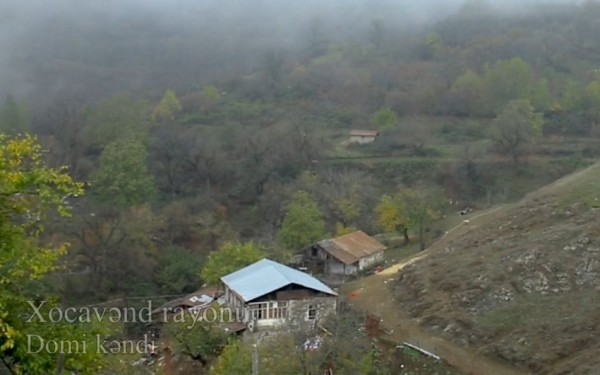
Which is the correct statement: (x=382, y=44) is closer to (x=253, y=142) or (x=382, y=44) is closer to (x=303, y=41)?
(x=303, y=41)

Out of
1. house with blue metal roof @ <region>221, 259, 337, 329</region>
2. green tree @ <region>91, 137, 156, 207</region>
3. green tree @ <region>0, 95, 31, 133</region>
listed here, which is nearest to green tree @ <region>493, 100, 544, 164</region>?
green tree @ <region>91, 137, 156, 207</region>

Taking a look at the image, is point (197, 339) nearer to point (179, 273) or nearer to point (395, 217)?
point (179, 273)

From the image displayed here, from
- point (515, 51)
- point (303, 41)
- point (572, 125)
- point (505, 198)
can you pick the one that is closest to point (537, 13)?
point (515, 51)

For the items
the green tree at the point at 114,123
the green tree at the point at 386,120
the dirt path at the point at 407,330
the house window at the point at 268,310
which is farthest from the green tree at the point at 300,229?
the green tree at the point at 386,120

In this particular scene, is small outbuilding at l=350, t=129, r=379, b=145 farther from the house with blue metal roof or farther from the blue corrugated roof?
the house with blue metal roof

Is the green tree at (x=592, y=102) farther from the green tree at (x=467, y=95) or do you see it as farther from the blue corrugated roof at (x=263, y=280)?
the blue corrugated roof at (x=263, y=280)

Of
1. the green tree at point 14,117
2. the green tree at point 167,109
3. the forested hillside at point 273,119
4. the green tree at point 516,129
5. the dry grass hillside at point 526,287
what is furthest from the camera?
the green tree at point 167,109
